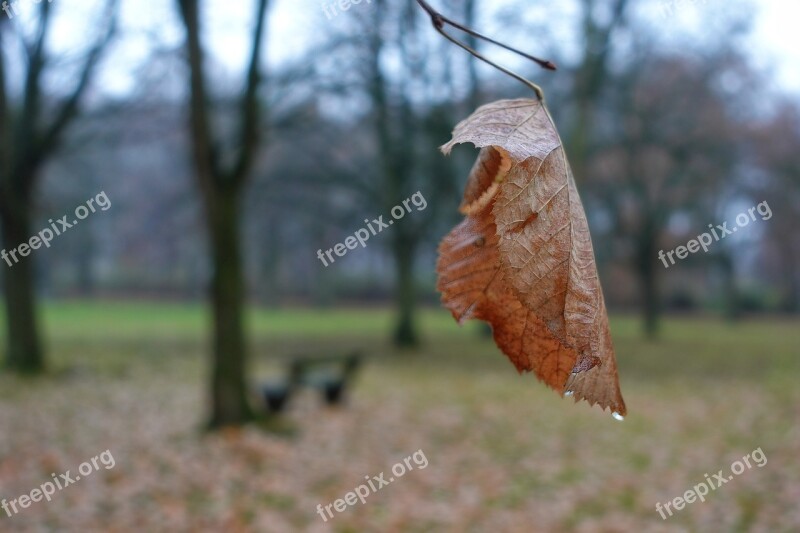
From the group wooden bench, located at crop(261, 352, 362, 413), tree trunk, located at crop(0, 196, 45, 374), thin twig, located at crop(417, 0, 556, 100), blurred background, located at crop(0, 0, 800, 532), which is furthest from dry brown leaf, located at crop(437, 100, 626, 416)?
tree trunk, located at crop(0, 196, 45, 374)

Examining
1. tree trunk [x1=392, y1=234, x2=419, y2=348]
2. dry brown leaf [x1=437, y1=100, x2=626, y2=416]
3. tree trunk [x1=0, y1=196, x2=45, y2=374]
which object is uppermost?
dry brown leaf [x1=437, y1=100, x2=626, y2=416]

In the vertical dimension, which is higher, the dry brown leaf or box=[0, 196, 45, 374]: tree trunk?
the dry brown leaf

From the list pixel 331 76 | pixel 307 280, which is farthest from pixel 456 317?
pixel 307 280

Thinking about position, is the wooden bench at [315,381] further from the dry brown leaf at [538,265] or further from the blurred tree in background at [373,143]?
the dry brown leaf at [538,265]

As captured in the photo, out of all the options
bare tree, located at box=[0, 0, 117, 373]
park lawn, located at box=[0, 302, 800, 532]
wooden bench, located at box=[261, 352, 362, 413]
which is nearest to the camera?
park lawn, located at box=[0, 302, 800, 532]

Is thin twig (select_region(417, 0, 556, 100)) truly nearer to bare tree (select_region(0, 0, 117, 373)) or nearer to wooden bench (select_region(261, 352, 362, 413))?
wooden bench (select_region(261, 352, 362, 413))

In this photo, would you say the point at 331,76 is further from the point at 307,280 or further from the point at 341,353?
the point at 307,280

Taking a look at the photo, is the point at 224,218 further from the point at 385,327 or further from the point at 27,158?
the point at 385,327
